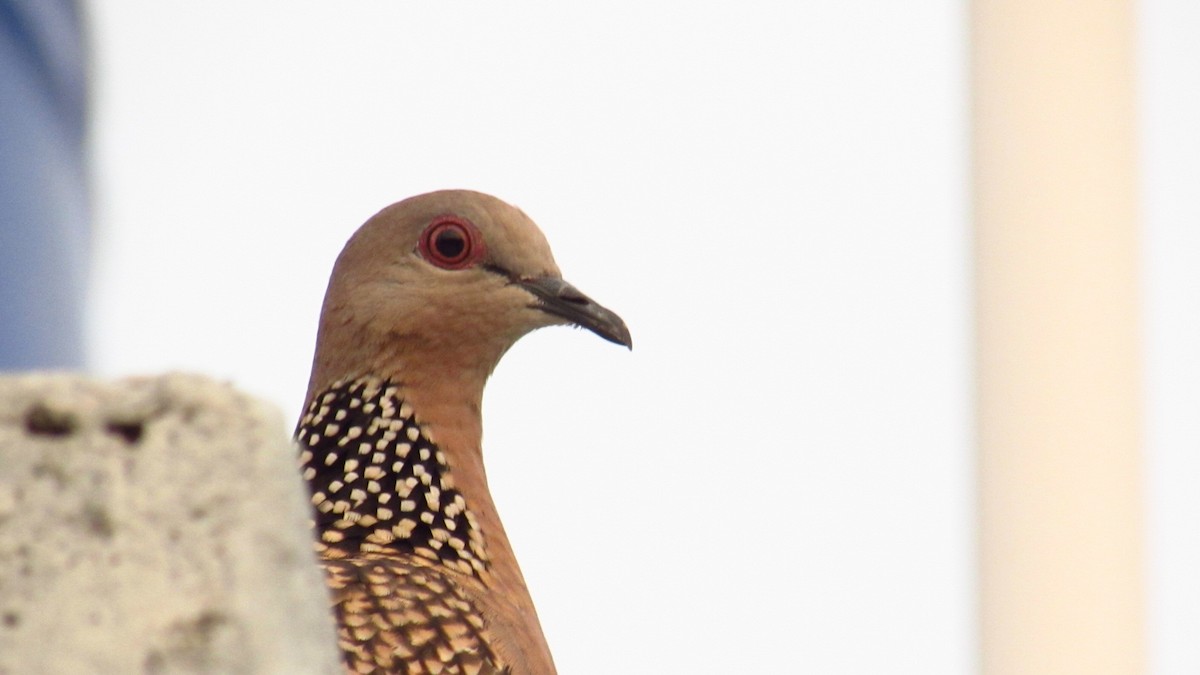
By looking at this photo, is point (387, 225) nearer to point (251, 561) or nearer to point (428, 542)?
point (428, 542)

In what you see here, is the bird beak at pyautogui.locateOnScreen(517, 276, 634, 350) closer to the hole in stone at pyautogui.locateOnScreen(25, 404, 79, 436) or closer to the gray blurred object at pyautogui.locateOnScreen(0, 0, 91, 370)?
the gray blurred object at pyautogui.locateOnScreen(0, 0, 91, 370)

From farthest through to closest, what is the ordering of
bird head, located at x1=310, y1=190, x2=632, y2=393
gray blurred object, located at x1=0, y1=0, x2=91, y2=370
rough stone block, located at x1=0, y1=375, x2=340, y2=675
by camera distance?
bird head, located at x1=310, y1=190, x2=632, y2=393
gray blurred object, located at x1=0, y1=0, x2=91, y2=370
rough stone block, located at x1=0, y1=375, x2=340, y2=675

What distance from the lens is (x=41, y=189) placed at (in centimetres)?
97

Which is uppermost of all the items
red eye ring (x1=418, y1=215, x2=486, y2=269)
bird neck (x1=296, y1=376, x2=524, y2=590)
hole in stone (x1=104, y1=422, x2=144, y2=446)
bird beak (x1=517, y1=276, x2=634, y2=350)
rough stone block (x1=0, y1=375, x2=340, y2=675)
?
red eye ring (x1=418, y1=215, x2=486, y2=269)

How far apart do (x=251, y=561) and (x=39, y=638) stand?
0.05m

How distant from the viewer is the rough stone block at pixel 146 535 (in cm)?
35

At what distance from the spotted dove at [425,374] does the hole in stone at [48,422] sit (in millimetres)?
852

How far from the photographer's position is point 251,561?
36 cm

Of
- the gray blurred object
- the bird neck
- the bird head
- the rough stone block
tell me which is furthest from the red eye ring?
the rough stone block

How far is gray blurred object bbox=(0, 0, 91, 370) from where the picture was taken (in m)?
0.91

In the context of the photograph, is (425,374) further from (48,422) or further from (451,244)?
(48,422)

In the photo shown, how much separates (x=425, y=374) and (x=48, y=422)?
1.10 meters

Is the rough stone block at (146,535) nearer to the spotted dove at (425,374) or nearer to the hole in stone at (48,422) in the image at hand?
the hole in stone at (48,422)

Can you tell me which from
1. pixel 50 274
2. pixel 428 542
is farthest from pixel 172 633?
pixel 428 542
